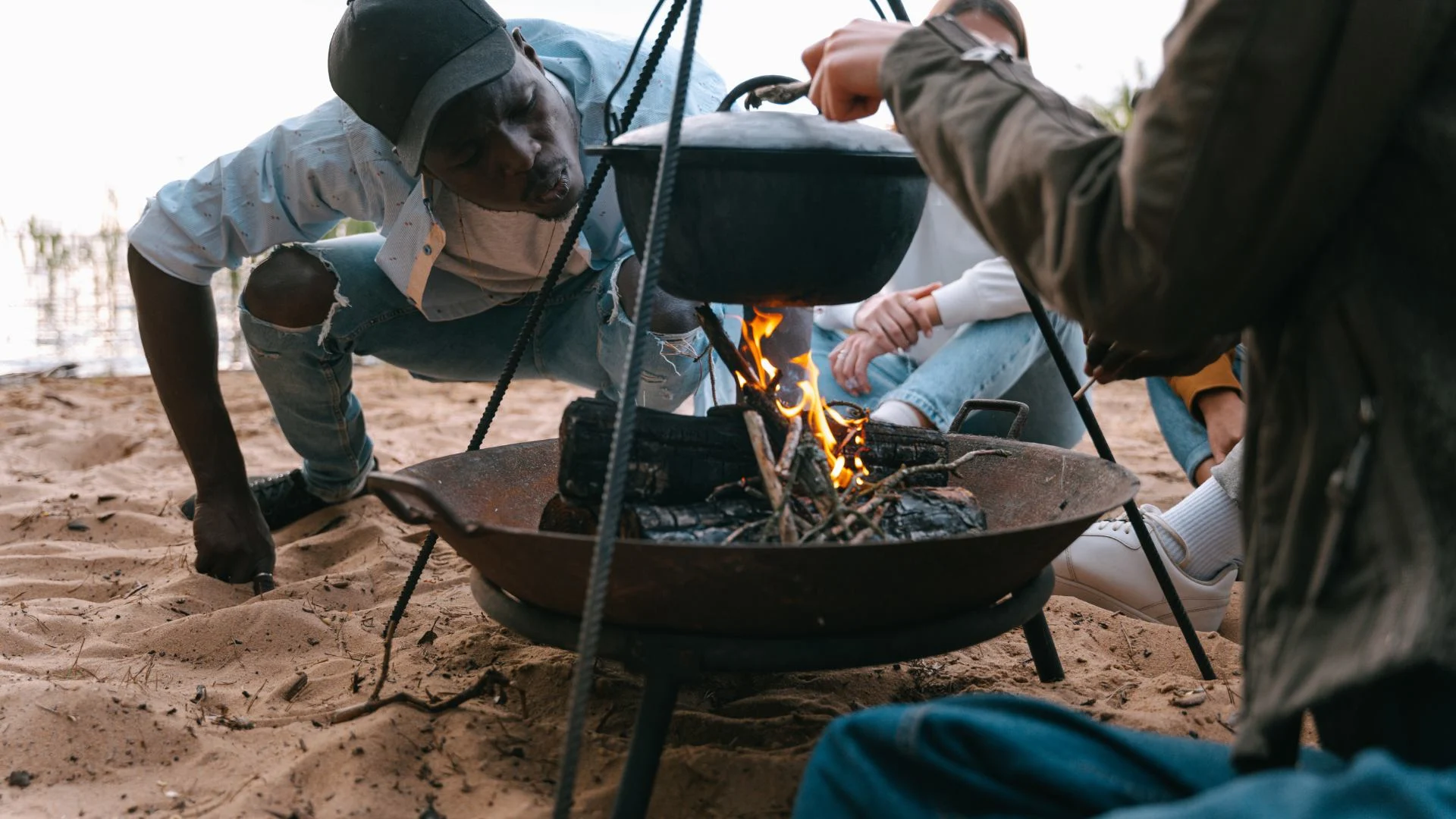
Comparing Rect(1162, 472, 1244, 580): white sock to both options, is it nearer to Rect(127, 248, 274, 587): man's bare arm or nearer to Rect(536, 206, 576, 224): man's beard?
Rect(536, 206, 576, 224): man's beard

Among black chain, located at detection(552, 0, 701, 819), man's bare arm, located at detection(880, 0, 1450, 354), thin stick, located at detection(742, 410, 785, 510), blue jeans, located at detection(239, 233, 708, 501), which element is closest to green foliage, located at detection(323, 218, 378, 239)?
blue jeans, located at detection(239, 233, 708, 501)

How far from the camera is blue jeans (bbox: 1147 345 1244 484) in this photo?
3.32 metres

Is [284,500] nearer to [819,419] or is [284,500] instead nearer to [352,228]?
[819,419]

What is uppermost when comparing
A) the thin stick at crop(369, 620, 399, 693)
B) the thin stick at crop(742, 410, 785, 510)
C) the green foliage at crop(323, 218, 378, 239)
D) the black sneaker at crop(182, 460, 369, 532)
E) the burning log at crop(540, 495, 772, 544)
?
the thin stick at crop(742, 410, 785, 510)

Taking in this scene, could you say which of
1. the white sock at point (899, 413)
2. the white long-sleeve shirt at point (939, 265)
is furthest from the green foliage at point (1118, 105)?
the white sock at point (899, 413)

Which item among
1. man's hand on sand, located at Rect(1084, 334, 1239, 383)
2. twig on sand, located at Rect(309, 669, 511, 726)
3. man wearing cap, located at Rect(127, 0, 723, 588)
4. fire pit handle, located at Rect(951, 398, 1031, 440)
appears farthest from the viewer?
man wearing cap, located at Rect(127, 0, 723, 588)

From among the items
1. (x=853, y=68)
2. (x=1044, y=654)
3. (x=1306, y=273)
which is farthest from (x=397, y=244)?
(x=1306, y=273)

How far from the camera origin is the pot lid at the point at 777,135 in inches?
65.5

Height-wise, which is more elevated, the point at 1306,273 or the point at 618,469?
the point at 1306,273

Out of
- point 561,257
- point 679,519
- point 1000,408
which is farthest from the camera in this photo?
point 1000,408

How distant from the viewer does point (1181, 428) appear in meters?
3.36

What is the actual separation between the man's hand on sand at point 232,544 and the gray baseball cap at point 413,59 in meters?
1.10

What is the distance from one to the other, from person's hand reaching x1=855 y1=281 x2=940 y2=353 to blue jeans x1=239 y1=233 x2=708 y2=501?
2.33 feet

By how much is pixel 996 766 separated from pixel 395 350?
103 inches
